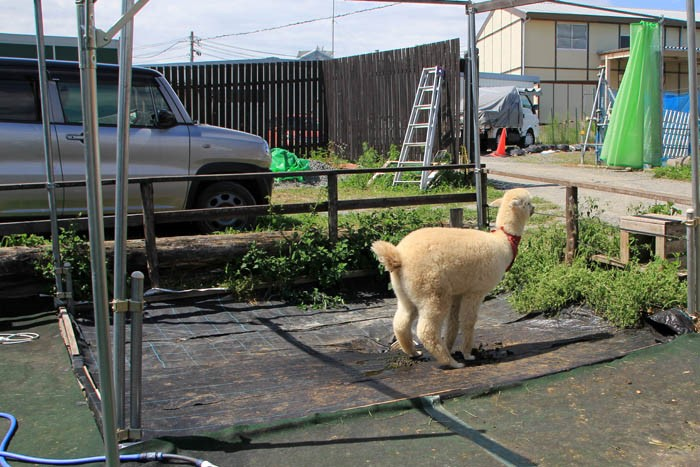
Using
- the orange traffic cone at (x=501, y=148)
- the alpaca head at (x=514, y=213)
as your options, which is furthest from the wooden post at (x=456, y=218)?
the orange traffic cone at (x=501, y=148)

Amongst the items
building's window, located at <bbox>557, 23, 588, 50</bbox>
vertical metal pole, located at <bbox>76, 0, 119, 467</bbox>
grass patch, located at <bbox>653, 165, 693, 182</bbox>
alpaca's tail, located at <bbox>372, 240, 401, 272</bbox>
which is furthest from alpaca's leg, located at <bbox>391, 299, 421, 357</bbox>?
building's window, located at <bbox>557, 23, 588, 50</bbox>

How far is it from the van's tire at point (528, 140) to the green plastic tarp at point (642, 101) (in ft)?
41.5

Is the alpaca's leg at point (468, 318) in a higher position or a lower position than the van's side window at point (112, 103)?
lower

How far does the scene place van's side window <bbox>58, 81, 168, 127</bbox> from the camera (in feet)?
27.0

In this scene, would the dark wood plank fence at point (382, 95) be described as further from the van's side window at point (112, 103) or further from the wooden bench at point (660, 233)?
the wooden bench at point (660, 233)

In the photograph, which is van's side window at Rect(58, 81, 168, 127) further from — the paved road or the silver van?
the paved road

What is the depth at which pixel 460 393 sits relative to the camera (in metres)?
4.34

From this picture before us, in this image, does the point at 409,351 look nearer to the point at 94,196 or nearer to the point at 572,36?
the point at 94,196

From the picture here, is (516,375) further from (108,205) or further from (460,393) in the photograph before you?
(108,205)

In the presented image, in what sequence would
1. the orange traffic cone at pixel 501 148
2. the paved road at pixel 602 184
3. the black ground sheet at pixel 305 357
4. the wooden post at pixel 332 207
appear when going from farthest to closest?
the orange traffic cone at pixel 501 148 → the paved road at pixel 602 184 → the wooden post at pixel 332 207 → the black ground sheet at pixel 305 357

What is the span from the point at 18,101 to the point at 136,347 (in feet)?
18.0

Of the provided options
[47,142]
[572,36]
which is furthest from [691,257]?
[572,36]

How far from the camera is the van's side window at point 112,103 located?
823 centimetres

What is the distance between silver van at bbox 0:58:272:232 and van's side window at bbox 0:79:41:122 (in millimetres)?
10
